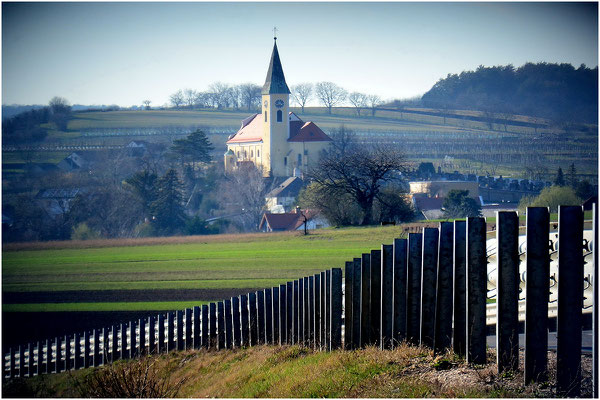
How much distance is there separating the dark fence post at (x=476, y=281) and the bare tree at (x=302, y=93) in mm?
160725

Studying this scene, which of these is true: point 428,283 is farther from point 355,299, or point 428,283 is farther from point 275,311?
point 275,311

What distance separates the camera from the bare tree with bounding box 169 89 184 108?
186 metres

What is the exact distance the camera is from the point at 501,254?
228 inches

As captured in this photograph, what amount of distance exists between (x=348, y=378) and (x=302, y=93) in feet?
539

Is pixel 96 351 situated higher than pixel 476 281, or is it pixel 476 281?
pixel 476 281

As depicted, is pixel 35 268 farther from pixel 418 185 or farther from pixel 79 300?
pixel 418 185

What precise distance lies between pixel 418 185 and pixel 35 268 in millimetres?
57475

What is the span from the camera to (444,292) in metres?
6.50

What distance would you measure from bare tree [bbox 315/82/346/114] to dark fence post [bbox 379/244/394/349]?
164 m

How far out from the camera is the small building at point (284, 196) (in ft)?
330

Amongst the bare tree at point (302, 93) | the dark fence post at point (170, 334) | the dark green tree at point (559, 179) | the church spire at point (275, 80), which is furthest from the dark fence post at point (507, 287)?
the bare tree at point (302, 93)

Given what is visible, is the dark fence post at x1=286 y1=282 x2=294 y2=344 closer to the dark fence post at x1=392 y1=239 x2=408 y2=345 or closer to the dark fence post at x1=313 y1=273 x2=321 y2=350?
the dark fence post at x1=313 y1=273 x2=321 y2=350

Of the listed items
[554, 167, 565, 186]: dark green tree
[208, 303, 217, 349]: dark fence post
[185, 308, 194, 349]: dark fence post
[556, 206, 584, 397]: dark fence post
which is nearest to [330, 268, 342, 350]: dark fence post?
[556, 206, 584, 397]: dark fence post

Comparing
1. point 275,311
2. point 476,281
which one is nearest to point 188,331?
point 275,311
